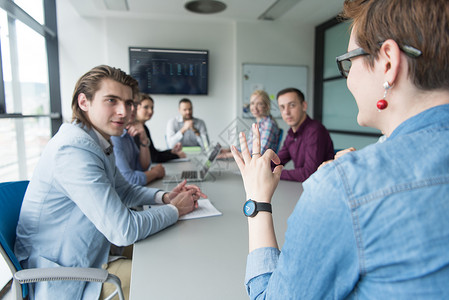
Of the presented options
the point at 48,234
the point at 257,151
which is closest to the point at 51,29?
the point at 48,234

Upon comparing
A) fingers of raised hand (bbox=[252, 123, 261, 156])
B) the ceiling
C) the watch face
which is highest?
the ceiling

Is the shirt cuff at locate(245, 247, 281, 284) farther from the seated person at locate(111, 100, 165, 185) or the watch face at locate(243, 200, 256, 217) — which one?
the seated person at locate(111, 100, 165, 185)

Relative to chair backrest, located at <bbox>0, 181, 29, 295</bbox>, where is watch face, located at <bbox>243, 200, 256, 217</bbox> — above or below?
above

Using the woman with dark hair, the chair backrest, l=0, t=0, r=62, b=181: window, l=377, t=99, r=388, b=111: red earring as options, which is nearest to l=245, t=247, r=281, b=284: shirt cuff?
the woman with dark hair

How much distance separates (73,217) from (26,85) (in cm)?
258

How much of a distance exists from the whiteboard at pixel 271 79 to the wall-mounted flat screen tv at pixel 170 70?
70 centimetres

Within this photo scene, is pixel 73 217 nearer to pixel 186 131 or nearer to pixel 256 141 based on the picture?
pixel 256 141

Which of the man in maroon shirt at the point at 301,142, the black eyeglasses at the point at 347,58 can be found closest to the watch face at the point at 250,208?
the black eyeglasses at the point at 347,58

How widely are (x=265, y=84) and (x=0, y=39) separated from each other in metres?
3.63

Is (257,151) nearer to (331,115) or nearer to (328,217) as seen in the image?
(328,217)

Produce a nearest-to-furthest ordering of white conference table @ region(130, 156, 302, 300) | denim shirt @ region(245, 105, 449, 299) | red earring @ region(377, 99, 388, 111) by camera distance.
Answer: denim shirt @ region(245, 105, 449, 299) < red earring @ region(377, 99, 388, 111) < white conference table @ region(130, 156, 302, 300)

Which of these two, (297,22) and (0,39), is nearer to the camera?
(0,39)

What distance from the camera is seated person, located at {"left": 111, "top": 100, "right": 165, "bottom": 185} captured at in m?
1.99

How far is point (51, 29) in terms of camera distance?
3.84 m
